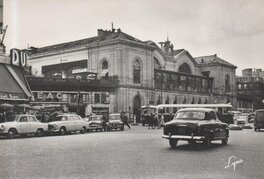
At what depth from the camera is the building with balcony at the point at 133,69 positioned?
55.0 m

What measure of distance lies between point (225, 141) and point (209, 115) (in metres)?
1.91

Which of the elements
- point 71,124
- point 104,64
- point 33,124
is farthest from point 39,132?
point 104,64

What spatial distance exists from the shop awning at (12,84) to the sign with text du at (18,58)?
579 millimetres

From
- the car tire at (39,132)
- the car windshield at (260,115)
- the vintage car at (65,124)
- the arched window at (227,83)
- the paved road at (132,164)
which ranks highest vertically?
the arched window at (227,83)

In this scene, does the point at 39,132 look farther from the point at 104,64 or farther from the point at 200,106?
the point at 104,64

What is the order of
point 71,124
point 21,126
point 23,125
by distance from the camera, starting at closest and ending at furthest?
1. point 21,126
2. point 23,125
3. point 71,124

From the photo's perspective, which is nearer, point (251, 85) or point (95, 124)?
point (95, 124)

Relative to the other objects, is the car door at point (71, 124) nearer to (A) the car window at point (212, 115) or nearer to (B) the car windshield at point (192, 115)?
(B) the car windshield at point (192, 115)

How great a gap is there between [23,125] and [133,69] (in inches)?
1405

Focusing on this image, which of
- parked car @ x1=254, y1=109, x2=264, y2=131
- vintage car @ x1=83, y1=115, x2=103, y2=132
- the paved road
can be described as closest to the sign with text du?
vintage car @ x1=83, y1=115, x2=103, y2=132

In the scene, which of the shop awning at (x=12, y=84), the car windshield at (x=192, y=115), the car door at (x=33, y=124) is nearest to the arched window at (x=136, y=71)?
the shop awning at (x=12, y=84)

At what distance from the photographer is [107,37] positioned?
58.4 m

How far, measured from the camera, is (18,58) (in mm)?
30062

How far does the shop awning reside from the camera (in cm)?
2841
